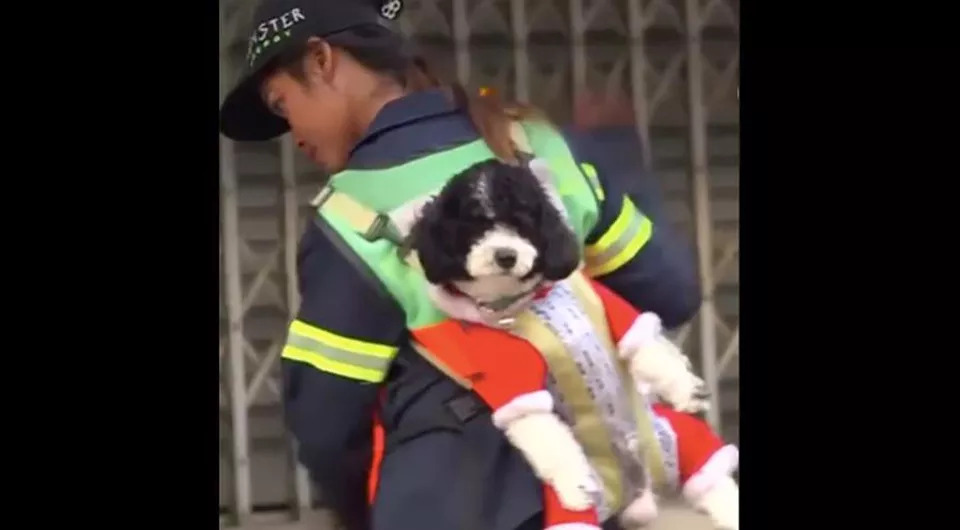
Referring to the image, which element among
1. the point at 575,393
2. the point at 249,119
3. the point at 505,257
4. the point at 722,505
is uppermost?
the point at 249,119

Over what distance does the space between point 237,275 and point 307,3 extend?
25 cm

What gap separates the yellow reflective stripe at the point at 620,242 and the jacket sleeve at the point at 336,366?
0.59ft

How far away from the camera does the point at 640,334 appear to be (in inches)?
45.1

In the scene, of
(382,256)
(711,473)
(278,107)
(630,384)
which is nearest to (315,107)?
(278,107)

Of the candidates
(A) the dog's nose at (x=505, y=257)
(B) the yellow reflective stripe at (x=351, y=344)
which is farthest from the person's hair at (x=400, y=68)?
(B) the yellow reflective stripe at (x=351, y=344)

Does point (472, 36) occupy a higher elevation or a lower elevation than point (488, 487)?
higher

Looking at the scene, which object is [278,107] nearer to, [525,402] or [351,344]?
[351,344]

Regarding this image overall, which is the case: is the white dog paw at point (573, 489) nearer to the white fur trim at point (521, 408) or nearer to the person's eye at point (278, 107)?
the white fur trim at point (521, 408)

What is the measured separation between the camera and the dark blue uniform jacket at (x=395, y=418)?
1.11 meters

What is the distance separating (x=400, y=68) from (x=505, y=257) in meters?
0.20
